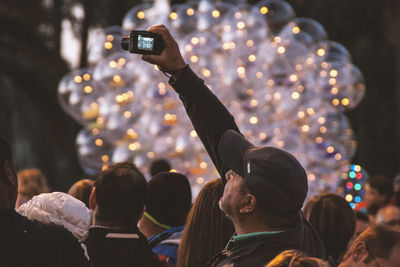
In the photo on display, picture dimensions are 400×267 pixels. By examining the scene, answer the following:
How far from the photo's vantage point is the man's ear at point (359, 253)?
368cm

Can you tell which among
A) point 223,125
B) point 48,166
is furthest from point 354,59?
point 223,125

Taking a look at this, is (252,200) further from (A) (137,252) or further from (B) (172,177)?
(B) (172,177)

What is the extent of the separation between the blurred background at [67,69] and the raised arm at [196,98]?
15165 millimetres

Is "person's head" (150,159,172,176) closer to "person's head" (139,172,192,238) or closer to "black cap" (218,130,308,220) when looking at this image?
"person's head" (139,172,192,238)

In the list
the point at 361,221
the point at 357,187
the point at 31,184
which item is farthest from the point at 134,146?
the point at 361,221

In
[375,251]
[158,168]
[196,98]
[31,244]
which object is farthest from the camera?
[158,168]

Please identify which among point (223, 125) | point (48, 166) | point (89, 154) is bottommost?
point (48, 166)

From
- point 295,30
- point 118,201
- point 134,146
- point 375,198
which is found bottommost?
point 134,146

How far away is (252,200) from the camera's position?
10.1ft

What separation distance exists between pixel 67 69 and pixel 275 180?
55.5ft

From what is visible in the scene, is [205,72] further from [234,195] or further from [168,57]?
[234,195]

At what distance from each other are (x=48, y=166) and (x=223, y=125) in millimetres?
17807

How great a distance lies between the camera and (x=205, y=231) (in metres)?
4.00

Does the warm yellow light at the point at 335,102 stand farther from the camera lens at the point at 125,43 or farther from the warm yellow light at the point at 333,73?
the camera lens at the point at 125,43
